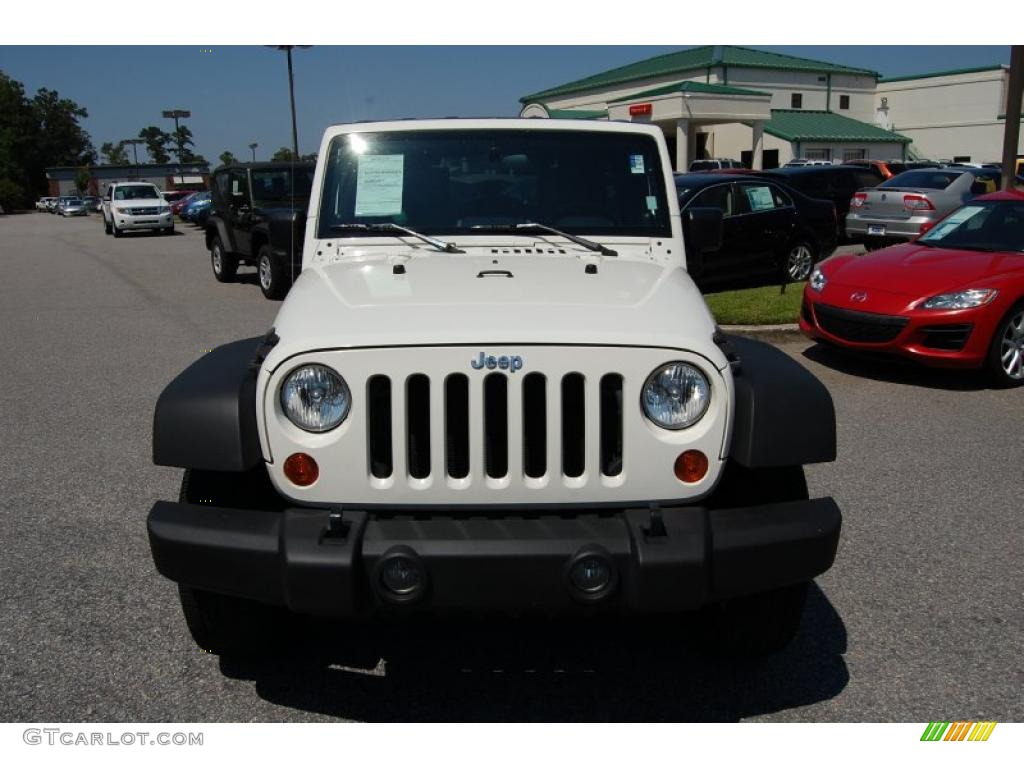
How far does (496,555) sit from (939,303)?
5.92 metres

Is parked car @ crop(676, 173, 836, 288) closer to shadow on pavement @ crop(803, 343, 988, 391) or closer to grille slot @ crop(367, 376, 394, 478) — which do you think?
shadow on pavement @ crop(803, 343, 988, 391)

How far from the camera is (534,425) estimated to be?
2844 mm

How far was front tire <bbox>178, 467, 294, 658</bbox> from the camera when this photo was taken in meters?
3.07

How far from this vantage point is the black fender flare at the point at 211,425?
9.41ft

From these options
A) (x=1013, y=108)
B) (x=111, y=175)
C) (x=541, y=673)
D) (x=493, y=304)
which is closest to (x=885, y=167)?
(x=1013, y=108)

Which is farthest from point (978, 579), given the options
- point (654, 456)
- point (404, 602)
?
point (404, 602)

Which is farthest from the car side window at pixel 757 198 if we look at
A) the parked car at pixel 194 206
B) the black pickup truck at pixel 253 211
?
the parked car at pixel 194 206

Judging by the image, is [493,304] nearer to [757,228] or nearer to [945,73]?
[757,228]

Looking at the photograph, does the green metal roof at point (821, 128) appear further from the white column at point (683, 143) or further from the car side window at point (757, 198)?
the car side window at point (757, 198)

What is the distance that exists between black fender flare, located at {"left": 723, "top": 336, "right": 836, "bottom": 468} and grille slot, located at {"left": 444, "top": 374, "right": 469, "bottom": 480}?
0.80 m

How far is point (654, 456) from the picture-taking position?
2.81m

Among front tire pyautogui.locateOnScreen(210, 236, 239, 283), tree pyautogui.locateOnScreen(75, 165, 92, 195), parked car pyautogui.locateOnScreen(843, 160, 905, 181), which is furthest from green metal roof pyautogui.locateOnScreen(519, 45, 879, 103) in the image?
tree pyautogui.locateOnScreen(75, 165, 92, 195)
